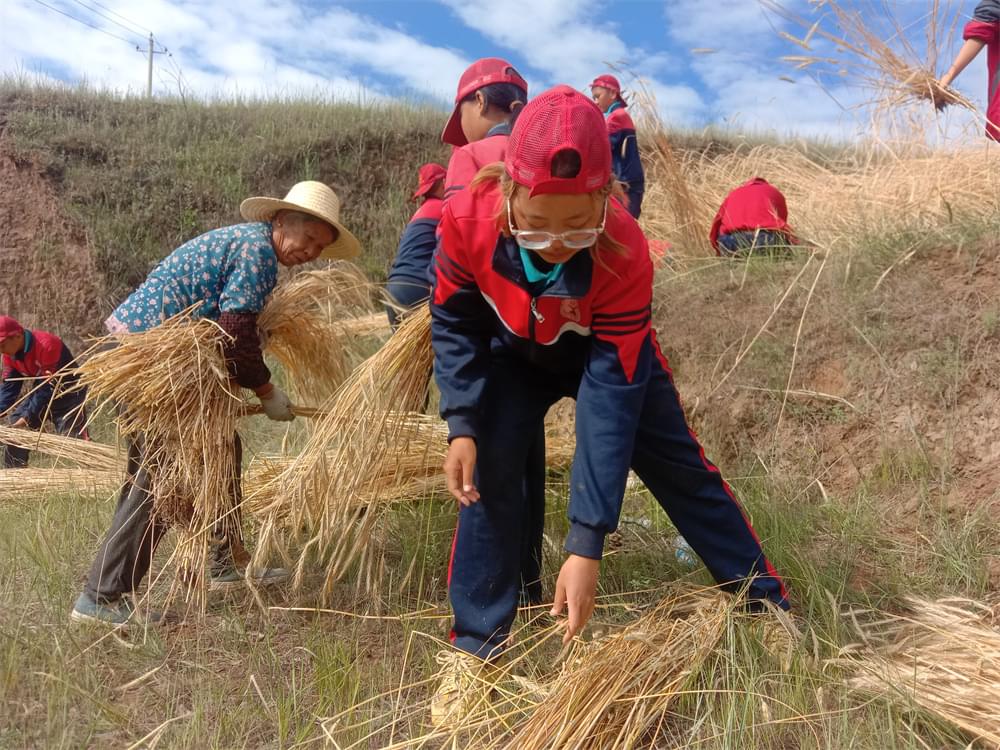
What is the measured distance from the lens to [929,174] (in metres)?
4.44

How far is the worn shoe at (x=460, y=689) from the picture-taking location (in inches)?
68.2

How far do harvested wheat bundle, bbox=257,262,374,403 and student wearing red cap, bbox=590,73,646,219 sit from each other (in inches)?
83.5

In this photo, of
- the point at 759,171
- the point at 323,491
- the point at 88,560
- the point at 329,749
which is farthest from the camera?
the point at 759,171

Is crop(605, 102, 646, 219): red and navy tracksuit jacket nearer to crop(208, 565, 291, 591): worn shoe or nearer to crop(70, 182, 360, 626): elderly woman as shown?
crop(70, 182, 360, 626): elderly woman

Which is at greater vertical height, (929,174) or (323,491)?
(929,174)

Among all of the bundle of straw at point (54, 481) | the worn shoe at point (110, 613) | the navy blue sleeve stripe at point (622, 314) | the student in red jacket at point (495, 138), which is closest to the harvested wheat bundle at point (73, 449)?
the bundle of straw at point (54, 481)

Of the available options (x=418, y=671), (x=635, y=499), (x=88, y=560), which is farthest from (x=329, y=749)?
(x=635, y=499)

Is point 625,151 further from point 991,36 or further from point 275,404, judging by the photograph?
point 275,404

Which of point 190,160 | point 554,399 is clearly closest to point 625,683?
point 554,399

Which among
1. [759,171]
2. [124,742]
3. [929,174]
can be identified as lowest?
[124,742]

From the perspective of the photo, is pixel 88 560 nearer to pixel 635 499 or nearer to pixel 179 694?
pixel 179 694

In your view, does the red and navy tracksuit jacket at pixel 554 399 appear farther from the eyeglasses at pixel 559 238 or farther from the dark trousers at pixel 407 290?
the dark trousers at pixel 407 290

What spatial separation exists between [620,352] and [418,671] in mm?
983

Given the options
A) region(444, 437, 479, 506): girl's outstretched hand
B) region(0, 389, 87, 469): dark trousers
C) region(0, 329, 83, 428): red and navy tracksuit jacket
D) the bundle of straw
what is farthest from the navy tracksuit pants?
region(0, 329, 83, 428): red and navy tracksuit jacket
